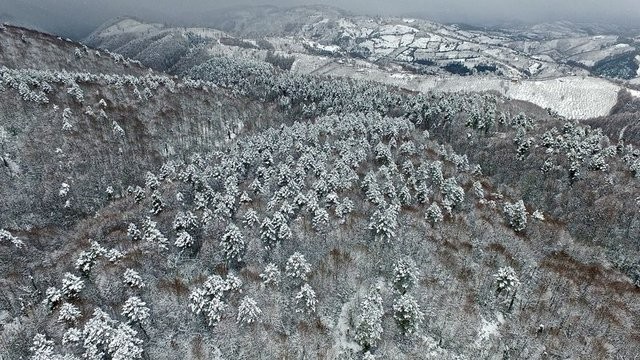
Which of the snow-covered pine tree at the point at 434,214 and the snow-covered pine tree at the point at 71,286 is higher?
the snow-covered pine tree at the point at 71,286

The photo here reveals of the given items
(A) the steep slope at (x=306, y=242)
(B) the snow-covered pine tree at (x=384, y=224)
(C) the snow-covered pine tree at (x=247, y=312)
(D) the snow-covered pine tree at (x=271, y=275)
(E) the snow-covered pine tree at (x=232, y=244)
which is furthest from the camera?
(B) the snow-covered pine tree at (x=384, y=224)

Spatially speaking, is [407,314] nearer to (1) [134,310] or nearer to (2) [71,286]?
(1) [134,310]

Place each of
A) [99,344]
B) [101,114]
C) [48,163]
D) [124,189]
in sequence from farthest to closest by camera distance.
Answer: [101,114] < [124,189] < [48,163] < [99,344]

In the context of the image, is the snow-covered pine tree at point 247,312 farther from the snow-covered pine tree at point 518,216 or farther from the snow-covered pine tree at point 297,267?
the snow-covered pine tree at point 518,216

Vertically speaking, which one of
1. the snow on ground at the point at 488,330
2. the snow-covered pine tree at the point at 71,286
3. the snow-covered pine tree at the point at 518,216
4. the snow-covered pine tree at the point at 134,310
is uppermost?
the snow-covered pine tree at the point at 134,310

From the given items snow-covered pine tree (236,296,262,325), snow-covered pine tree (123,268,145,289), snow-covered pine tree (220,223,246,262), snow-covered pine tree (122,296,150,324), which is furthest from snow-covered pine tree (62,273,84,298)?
snow-covered pine tree (236,296,262,325)

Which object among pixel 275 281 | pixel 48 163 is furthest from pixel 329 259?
pixel 48 163

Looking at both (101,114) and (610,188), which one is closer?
(610,188)

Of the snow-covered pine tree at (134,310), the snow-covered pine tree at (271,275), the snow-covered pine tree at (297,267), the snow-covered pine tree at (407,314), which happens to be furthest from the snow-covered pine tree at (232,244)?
the snow-covered pine tree at (407,314)

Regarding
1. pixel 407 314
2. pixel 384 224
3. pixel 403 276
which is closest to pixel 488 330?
pixel 407 314

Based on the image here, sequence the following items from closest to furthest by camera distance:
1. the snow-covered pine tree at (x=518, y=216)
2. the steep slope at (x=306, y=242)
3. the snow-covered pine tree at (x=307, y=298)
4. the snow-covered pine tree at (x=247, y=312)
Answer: the snow-covered pine tree at (x=247, y=312)
the steep slope at (x=306, y=242)
the snow-covered pine tree at (x=307, y=298)
the snow-covered pine tree at (x=518, y=216)

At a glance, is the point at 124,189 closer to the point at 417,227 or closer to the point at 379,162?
the point at 379,162
